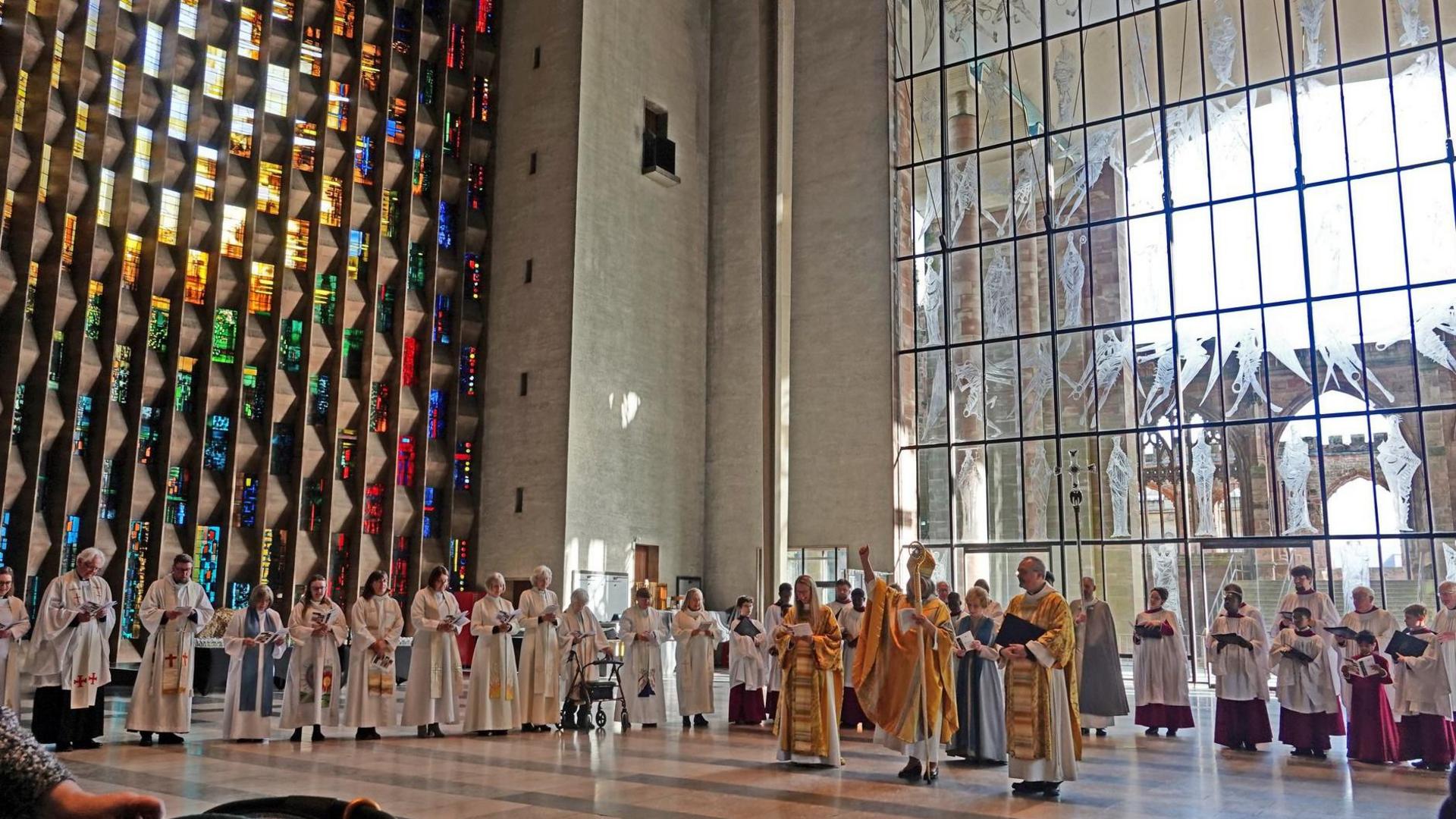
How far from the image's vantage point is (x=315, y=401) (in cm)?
2038

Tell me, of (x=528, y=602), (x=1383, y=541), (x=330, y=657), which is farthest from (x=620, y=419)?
(x=1383, y=541)

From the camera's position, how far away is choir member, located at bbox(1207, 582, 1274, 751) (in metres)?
11.3

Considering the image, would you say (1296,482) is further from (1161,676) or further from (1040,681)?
(1040,681)

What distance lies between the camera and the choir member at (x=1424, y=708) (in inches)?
393

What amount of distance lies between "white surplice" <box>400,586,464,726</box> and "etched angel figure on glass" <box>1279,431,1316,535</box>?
13926mm

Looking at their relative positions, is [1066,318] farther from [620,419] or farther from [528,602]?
[528,602]

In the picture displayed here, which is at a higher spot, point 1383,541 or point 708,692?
point 1383,541

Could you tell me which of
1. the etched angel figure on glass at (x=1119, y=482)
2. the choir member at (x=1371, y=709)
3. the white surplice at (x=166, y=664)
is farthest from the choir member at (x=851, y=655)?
the etched angel figure on glass at (x=1119, y=482)

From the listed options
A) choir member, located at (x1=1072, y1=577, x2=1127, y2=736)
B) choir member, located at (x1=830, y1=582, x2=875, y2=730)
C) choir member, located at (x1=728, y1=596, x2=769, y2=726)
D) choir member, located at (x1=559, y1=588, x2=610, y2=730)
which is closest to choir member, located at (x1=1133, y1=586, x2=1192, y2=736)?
choir member, located at (x1=1072, y1=577, x2=1127, y2=736)

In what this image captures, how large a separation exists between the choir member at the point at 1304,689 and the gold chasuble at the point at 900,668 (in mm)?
3937

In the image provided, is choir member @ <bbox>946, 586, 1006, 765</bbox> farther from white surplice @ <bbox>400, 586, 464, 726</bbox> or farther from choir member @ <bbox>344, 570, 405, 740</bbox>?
choir member @ <bbox>344, 570, 405, 740</bbox>

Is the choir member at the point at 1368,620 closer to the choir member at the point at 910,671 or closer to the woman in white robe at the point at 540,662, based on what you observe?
the choir member at the point at 910,671

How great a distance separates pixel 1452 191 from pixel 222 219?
20.4 m

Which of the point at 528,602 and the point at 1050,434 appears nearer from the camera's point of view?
the point at 528,602
